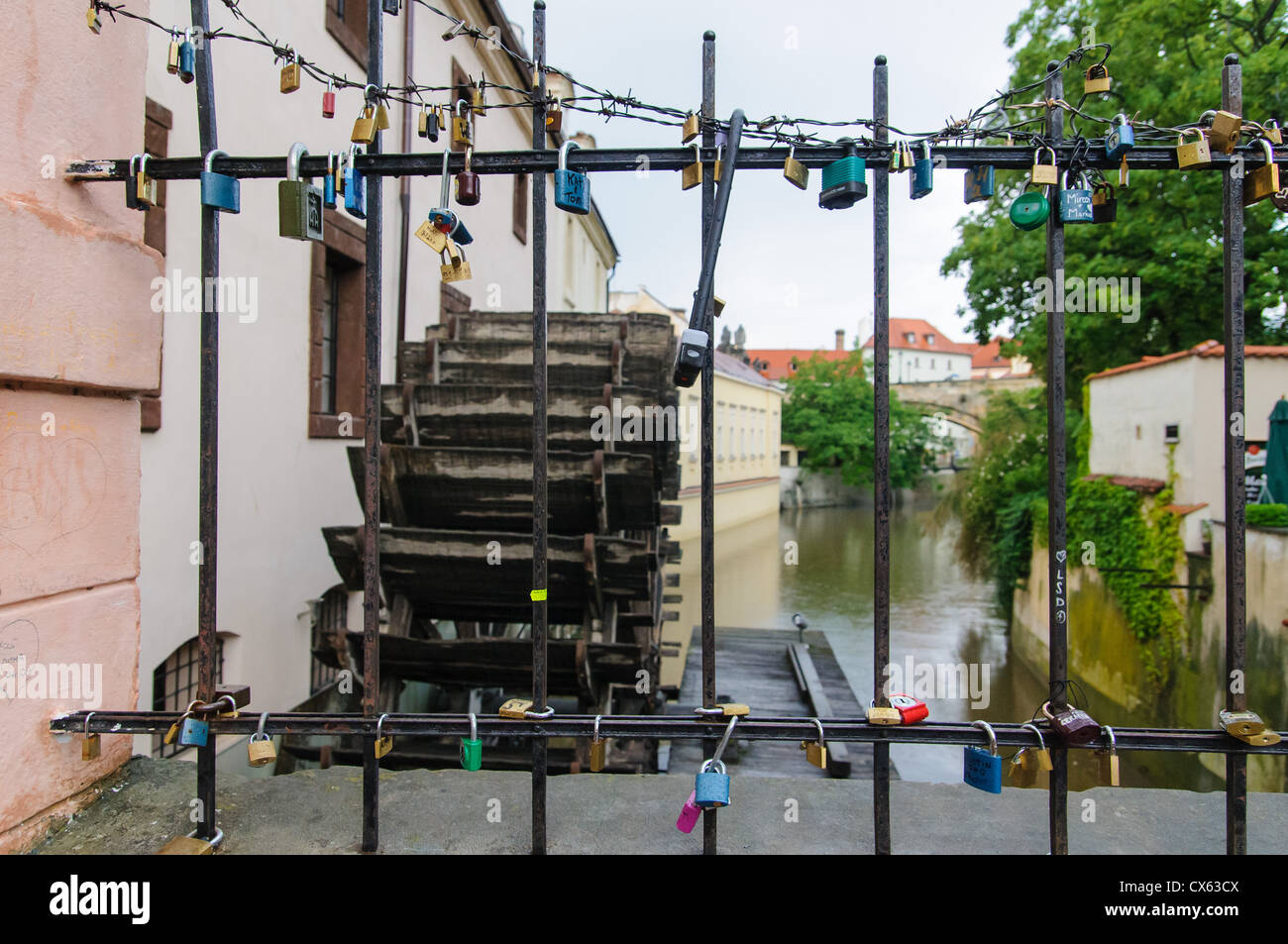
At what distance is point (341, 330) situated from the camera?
696 cm

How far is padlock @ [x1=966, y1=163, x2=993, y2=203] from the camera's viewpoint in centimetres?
198

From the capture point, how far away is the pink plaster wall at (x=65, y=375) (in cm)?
201

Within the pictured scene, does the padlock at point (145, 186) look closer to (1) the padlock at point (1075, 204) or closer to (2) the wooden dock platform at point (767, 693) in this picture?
(1) the padlock at point (1075, 204)

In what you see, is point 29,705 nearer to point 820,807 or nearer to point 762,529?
point 820,807

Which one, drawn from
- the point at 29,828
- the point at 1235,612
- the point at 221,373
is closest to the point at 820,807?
the point at 1235,612

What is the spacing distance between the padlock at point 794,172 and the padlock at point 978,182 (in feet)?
1.32

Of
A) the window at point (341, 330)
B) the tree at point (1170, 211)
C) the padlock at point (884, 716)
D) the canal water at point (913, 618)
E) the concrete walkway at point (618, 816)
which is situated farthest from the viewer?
the tree at point (1170, 211)

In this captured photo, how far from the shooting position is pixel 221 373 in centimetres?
514

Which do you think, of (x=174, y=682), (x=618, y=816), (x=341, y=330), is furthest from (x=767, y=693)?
(x=618, y=816)

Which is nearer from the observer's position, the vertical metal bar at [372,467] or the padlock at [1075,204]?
the padlock at [1075,204]

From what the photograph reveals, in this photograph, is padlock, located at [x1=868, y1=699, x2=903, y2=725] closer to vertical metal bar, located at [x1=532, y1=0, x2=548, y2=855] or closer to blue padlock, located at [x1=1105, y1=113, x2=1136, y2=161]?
vertical metal bar, located at [x1=532, y1=0, x2=548, y2=855]

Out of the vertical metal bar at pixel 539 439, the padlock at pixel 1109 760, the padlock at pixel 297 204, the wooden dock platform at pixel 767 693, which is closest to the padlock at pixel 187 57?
the padlock at pixel 297 204

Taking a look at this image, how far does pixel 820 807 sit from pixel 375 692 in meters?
1.31

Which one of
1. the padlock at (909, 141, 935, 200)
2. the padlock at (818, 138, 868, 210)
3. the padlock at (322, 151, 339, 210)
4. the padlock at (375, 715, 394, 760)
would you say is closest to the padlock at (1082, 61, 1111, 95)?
the padlock at (909, 141, 935, 200)
